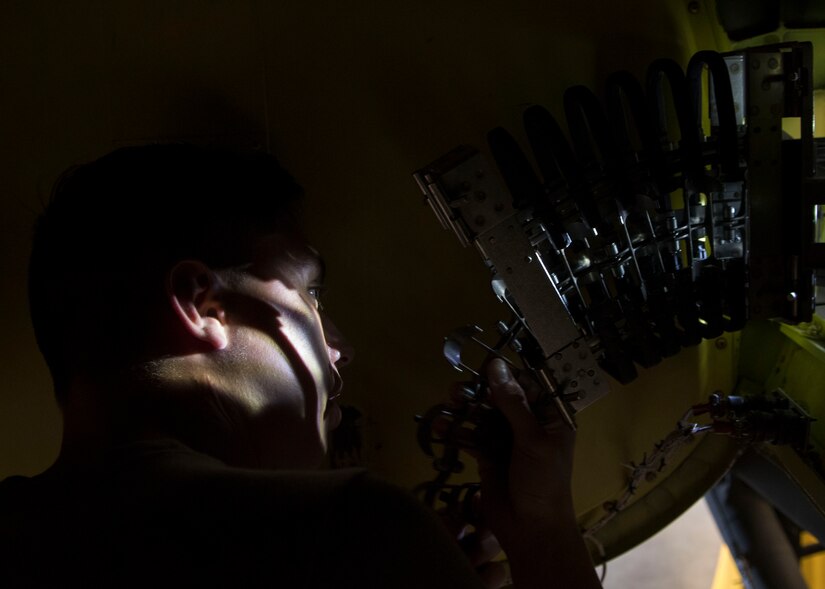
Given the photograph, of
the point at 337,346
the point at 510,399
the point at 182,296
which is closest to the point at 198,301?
the point at 182,296

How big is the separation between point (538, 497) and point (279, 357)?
0.42 m

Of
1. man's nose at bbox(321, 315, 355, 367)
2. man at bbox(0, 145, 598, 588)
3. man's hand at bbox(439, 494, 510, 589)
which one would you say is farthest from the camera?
man's hand at bbox(439, 494, 510, 589)

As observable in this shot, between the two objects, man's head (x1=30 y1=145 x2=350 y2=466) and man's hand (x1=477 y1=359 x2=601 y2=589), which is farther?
man's hand (x1=477 y1=359 x2=601 y2=589)

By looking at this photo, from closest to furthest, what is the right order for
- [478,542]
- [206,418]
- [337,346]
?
[206,418] → [337,346] → [478,542]

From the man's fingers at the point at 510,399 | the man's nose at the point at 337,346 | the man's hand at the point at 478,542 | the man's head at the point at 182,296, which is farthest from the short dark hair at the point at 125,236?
the man's hand at the point at 478,542

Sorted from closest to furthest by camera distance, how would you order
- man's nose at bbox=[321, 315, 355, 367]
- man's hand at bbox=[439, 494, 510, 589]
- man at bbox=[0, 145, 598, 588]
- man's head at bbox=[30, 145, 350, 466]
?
man at bbox=[0, 145, 598, 588] < man's head at bbox=[30, 145, 350, 466] < man's nose at bbox=[321, 315, 355, 367] < man's hand at bbox=[439, 494, 510, 589]

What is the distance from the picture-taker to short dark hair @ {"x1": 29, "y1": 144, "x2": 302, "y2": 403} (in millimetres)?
777

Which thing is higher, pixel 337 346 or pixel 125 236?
pixel 125 236

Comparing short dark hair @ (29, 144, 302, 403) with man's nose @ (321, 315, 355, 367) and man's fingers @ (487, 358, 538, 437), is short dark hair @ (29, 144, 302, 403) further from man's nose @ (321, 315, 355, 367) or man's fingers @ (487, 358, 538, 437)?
man's fingers @ (487, 358, 538, 437)

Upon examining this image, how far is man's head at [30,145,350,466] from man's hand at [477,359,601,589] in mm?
273

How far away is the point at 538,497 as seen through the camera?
106cm

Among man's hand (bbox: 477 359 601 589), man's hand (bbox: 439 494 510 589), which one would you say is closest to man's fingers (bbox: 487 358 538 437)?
man's hand (bbox: 477 359 601 589)

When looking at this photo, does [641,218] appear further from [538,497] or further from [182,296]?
[182,296]

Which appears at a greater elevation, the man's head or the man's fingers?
the man's head
